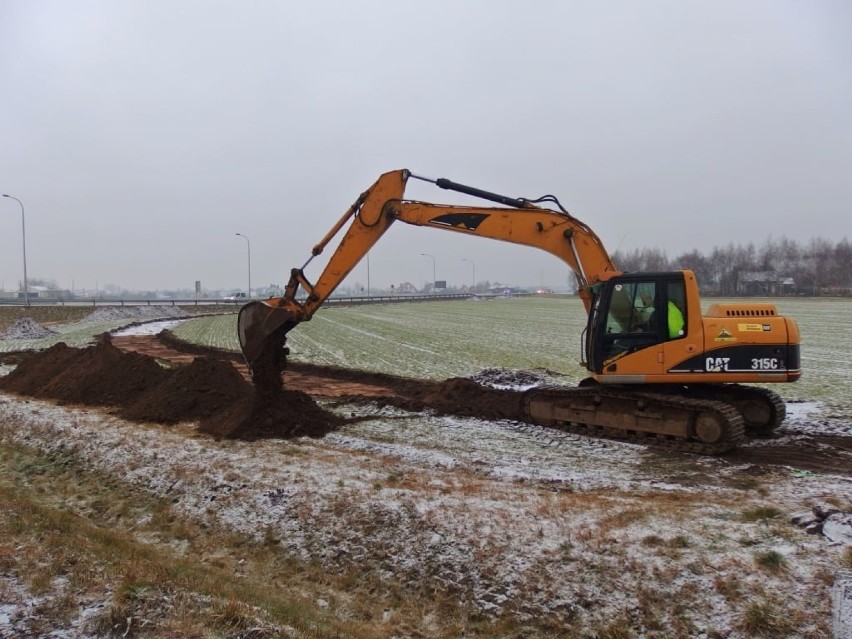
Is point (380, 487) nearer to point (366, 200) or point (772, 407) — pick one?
point (366, 200)

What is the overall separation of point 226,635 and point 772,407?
9.01m

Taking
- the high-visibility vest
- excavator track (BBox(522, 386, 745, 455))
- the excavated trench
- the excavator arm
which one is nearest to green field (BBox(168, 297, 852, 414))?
the excavated trench

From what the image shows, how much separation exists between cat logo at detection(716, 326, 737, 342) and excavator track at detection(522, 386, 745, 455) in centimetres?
97

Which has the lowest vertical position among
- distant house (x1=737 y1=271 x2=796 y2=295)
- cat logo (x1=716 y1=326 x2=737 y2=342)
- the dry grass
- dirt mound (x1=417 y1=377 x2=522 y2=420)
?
the dry grass

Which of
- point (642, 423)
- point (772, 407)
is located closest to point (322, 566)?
point (642, 423)

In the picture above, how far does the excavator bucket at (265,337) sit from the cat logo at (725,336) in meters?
7.16

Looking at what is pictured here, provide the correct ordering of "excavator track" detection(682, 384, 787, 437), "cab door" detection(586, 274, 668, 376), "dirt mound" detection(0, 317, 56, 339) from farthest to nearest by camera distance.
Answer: "dirt mound" detection(0, 317, 56, 339), "excavator track" detection(682, 384, 787, 437), "cab door" detection(586, 274, 668, 376)

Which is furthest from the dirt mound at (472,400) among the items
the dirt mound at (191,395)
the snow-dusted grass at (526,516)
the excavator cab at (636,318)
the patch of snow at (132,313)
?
the patch of snow at (132,313)

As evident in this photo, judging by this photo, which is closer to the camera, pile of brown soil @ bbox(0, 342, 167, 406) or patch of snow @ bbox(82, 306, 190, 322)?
pile of brown soil @ bbox(0, 342, 167, 406)

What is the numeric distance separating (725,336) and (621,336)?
155 cm

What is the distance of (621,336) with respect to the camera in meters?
9.52

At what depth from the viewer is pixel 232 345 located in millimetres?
26375

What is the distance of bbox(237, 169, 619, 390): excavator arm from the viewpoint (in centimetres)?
1040

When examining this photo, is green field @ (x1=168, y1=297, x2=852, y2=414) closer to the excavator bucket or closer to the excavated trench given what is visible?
the excavated trench
